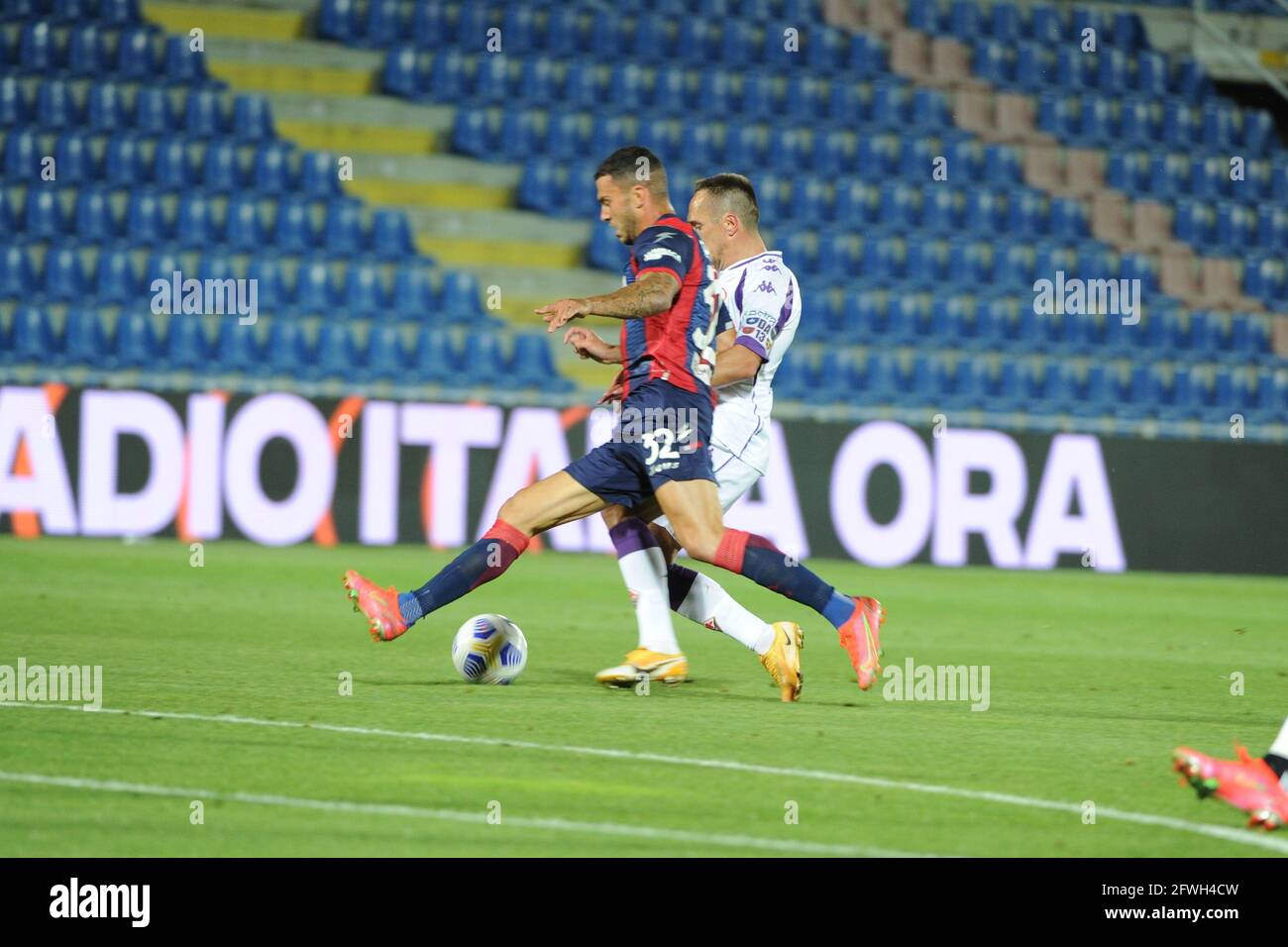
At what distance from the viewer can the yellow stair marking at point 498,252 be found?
19844mm

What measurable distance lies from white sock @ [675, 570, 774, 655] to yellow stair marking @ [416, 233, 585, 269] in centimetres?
1270

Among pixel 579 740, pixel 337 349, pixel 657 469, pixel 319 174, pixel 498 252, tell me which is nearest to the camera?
pixel 579 740

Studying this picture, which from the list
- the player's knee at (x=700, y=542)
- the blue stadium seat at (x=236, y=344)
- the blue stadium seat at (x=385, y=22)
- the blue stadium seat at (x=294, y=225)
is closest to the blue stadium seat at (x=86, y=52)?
the blue stadium seat at (x=294, y=225)

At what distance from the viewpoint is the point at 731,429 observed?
25.9ft

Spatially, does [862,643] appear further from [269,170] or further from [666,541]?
[269,170]

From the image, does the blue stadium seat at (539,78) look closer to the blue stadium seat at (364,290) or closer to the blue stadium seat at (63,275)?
the blue stadium seat at (364,290)

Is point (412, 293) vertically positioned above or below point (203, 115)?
below

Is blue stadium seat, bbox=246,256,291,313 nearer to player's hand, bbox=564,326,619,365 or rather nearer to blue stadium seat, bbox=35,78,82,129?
blue stadium seat, bbox=35,78,82,129

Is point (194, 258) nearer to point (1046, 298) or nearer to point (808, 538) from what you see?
point (808, 538)

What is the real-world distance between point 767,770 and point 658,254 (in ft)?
7.25

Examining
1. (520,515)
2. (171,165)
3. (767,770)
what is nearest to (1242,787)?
(767,770)

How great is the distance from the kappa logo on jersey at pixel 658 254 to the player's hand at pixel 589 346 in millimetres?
359

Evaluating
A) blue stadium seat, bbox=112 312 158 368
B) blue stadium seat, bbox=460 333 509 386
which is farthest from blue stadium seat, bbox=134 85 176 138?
blue stadium seat, bbox=460 333 509 386
